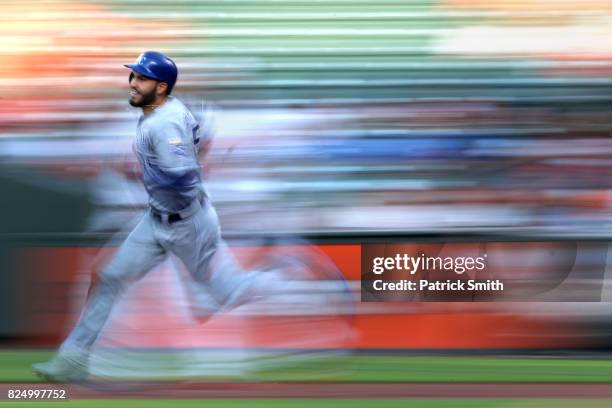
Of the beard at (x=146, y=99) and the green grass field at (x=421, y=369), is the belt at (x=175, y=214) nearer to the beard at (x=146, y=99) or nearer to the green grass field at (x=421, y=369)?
the beard at (x=146, y=99)

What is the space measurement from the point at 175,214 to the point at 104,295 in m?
0.50

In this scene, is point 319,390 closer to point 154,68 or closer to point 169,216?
point 169,216

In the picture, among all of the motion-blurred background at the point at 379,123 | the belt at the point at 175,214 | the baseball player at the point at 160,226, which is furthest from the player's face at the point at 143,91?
the motion-blurred background at the point at 379,123

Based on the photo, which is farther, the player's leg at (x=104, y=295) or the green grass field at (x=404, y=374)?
the player's leg at (x=104, y=295)

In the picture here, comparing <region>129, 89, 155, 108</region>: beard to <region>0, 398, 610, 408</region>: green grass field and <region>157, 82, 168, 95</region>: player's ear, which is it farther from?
<region>0, 398, 610, 408</region>: green grass field

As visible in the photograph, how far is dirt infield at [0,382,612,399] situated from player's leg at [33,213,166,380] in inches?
4.0

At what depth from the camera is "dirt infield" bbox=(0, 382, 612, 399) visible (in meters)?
6.02

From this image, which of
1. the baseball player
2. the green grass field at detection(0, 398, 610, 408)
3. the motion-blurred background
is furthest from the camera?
the motion-blurred background

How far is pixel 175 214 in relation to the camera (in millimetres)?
5988

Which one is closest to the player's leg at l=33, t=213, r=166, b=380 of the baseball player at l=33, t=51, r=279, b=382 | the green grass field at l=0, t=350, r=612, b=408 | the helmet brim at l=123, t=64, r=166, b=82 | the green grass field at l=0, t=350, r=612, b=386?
the baseball player at l=33, t=51, r=279, b=382

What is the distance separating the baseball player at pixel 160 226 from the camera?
5.86 m

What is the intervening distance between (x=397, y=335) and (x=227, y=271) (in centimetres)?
165

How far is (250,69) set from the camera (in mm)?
7426

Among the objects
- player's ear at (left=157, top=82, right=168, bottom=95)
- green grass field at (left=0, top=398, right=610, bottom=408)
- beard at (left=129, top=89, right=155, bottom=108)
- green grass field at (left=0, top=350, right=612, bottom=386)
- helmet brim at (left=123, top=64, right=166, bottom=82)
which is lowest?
green grass field at (left=0, top=398, right=610, bottom=408)
